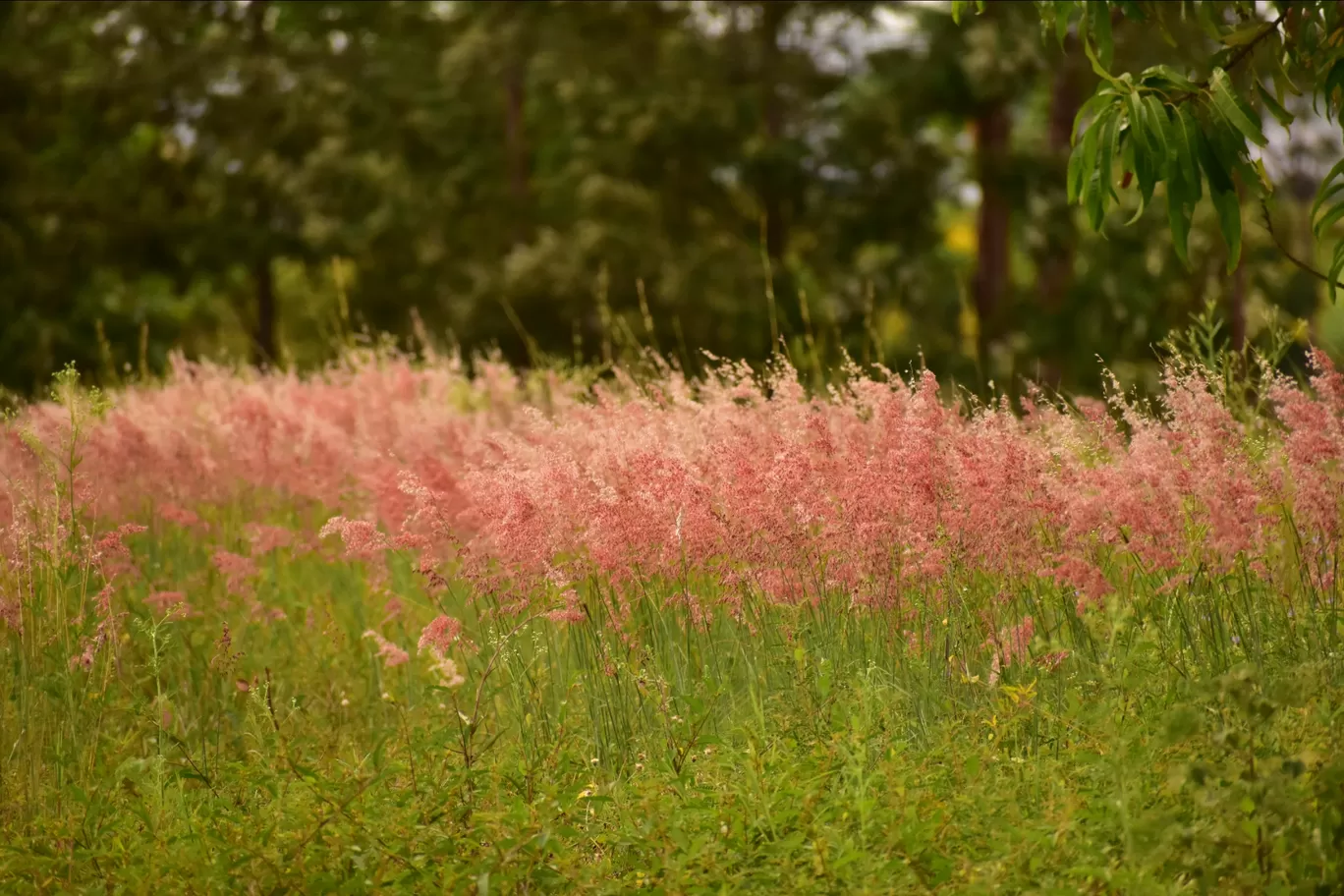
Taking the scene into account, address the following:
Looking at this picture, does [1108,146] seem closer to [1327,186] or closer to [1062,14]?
[1062,14]

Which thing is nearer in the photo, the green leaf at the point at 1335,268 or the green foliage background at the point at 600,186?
the green leaf at the point at 1335,268

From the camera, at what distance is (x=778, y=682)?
15.0 feet

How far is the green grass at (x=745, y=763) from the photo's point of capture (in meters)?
3.40

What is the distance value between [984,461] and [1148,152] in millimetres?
1008

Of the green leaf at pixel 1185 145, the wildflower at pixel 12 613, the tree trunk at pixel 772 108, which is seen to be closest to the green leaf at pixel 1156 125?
the green leaf at pixel 1185 145

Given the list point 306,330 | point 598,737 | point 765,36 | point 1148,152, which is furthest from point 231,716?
point 306,330

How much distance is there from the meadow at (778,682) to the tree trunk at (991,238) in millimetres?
8372

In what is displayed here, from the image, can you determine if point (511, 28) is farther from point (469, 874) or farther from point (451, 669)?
point (469, 874)

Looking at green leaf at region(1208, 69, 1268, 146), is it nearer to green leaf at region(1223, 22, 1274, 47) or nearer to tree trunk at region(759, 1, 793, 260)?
green leaf at region(1223, 22, 1274, 47)

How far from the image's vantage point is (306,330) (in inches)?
1052

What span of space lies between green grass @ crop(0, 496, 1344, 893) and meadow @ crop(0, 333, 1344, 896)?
0.02 metres

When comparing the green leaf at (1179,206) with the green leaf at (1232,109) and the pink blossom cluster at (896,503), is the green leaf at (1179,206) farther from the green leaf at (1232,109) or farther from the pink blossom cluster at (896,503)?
the pink blossom cluster at (896,503)

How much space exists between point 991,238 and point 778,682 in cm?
1054

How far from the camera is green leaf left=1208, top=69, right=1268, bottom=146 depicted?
13.0 feet
